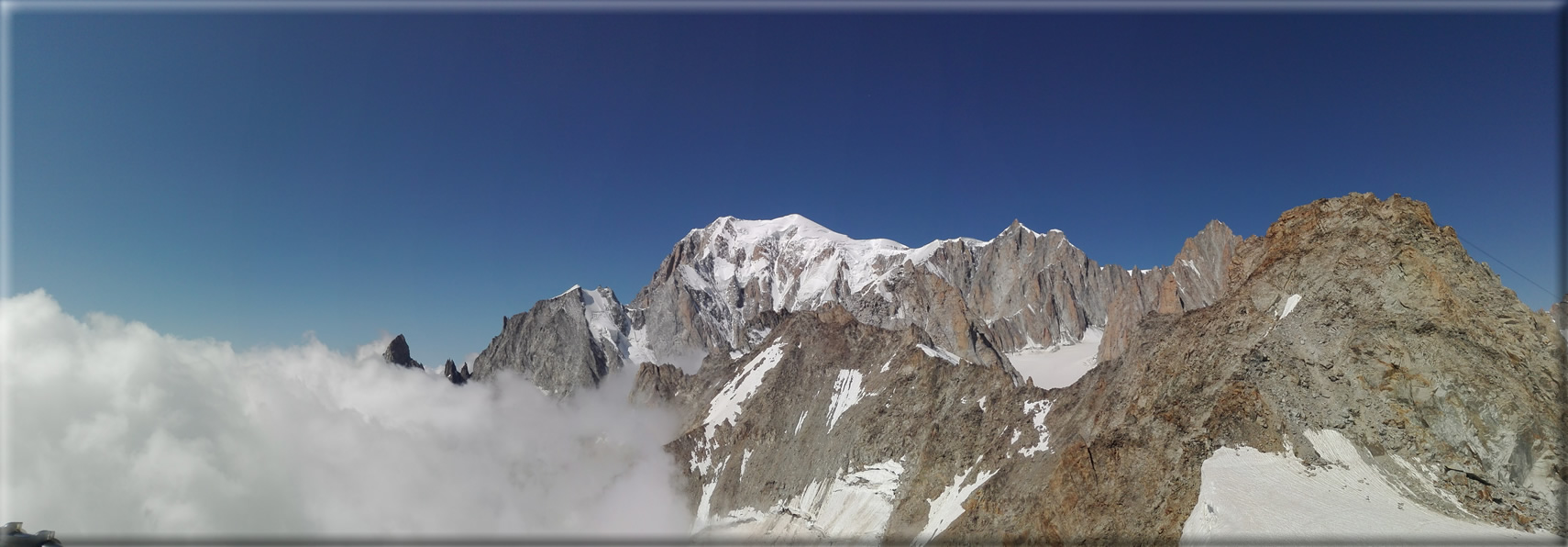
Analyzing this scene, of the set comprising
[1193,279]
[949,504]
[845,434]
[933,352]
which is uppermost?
[1193,279]

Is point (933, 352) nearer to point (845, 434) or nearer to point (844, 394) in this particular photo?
point (844, 394)

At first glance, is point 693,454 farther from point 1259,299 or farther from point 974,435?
point 1259,299

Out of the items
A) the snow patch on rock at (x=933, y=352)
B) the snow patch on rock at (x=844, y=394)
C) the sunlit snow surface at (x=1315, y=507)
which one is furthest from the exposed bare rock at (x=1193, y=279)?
the sunlit snow surface at (x=1315, y=507)

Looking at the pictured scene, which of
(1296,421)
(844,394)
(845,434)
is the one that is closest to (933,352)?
(844,394)

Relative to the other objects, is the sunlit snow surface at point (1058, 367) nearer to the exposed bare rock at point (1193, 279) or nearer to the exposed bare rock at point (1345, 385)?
the exposed bare rock at point (1193, 279)

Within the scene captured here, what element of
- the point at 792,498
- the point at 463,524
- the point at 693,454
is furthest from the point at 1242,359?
the point at 463,524

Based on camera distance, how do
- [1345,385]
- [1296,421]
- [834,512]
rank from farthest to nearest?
[834,512] → [1296,421] → [1345,385]
